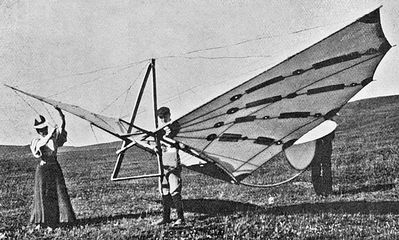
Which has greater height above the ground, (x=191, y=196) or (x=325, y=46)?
(x=325, y=46)

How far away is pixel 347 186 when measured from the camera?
409 inches

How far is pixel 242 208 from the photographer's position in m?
8.52

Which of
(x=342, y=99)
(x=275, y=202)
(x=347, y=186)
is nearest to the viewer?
(x=342, y=99)

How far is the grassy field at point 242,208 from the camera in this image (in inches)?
261

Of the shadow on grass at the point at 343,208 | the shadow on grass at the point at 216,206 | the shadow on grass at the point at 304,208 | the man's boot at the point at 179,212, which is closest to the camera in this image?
the man's boot at the point at 179,212

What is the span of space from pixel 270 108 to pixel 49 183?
→ 13.7 feet

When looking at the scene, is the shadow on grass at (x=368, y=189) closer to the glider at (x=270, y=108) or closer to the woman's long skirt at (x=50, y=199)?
the glider at (x=270, y=108)

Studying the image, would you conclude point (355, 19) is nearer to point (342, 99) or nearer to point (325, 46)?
point (325, 46)

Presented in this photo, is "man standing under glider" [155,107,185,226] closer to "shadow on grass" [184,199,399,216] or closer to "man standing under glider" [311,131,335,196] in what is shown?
"shadow on grass" [184,199,399,216]

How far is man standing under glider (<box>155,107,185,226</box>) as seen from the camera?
757 cm

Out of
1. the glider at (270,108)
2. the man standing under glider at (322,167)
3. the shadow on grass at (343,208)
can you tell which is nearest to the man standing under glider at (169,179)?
the glider at (270,108)

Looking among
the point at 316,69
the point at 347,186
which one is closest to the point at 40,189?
the point at 316,69

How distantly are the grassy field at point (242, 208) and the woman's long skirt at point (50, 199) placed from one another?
0.26 m

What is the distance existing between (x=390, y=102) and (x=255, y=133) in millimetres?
28184
